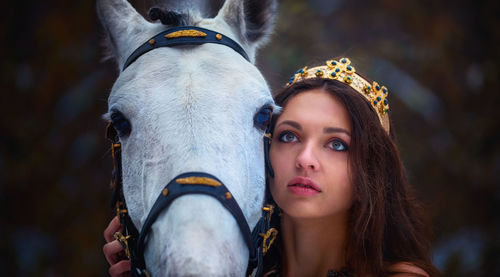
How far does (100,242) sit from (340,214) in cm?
288

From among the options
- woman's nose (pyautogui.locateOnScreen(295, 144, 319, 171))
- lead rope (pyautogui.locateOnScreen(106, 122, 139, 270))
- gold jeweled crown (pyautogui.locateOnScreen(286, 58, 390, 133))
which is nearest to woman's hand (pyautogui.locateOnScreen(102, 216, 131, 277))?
lead rope (pyautogui.locateOnScreen(106, 122, 139, 270))

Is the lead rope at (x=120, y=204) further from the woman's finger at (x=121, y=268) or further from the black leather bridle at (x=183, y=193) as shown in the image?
the woman's finger at (x=121, y=268)

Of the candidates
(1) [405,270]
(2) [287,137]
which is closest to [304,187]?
(2) [287,137]

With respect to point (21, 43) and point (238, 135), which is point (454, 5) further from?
point (21, 43)

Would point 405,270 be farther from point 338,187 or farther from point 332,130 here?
point 332,130

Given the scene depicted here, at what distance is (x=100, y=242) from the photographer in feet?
13.1

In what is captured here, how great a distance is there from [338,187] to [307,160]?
0.27m

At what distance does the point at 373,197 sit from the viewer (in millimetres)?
2148

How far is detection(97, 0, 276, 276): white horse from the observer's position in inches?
50.4

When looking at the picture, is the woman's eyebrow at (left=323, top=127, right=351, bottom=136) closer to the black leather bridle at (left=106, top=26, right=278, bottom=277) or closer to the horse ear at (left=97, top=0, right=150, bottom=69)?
the black leather bridle at (left=106, top=26, right=278, bottom=277)

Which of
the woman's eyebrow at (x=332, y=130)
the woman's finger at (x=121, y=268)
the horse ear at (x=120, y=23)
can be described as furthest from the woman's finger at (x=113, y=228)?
the woman's eyebrow at (x=332, y=130)

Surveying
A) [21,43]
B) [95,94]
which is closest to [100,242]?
[95,94]

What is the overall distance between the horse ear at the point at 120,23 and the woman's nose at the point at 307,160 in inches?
45.9

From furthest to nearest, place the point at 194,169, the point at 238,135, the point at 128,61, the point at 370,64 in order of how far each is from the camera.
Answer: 1. the point at 370,64
2. the point at 128,61
3. the point at 238,135
4. the point at 194,169
